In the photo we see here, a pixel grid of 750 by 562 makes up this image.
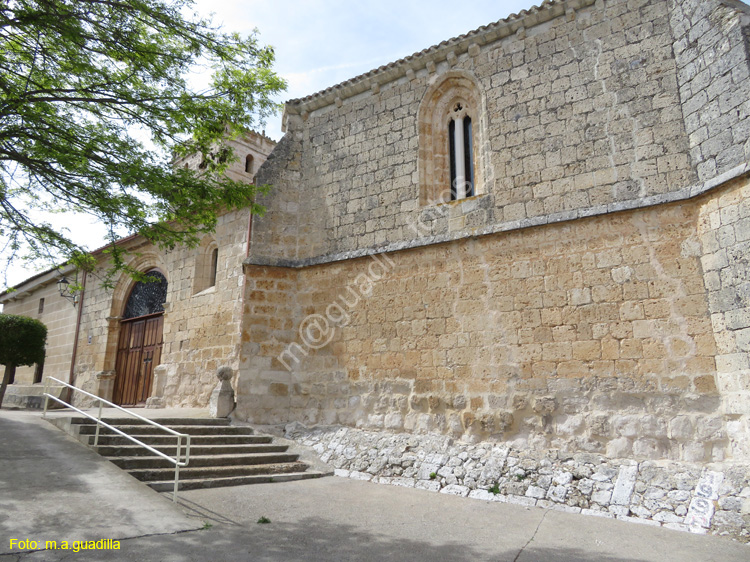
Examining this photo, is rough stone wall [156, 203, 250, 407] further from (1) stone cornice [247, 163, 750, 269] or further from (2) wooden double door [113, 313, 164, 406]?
(1) stone cornice [247, 163, 750, 269]

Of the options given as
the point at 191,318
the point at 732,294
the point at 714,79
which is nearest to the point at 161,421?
the point at 191,318

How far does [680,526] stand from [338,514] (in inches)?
129

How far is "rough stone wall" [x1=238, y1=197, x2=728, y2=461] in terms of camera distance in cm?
594

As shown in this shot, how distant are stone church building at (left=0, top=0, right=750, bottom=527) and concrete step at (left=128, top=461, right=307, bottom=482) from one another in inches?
35.6

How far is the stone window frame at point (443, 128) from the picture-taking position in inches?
320

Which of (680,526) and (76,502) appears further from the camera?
(680,526)

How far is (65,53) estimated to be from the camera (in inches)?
198

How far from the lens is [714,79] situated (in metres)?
6.20

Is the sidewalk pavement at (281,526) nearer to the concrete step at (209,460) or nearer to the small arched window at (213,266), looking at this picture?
the concrete step at (209,460)

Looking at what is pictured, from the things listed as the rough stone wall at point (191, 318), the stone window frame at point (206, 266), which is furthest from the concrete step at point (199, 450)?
the stone window frame at point (206, 266)

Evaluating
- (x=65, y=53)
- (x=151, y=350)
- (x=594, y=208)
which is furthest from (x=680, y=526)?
(x=151, y=350)

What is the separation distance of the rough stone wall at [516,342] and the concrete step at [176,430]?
0.48 metres

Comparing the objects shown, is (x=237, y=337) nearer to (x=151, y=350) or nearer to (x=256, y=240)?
(x=256, y=240)

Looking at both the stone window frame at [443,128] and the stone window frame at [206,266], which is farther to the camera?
the stone window frame at [206,266]
